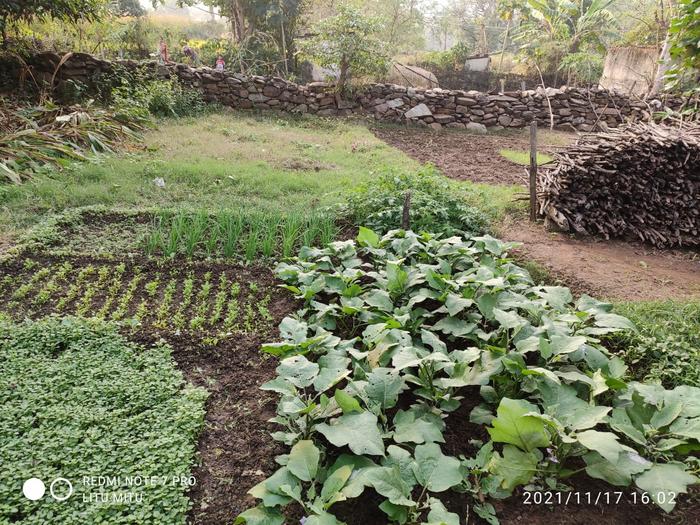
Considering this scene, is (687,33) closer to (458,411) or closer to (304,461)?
(458,411)

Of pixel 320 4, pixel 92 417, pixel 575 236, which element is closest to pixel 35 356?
pixel 92 417

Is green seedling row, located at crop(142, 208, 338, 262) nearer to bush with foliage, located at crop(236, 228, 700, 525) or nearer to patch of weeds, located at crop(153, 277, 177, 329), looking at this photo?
patch of weeds, located at crop(153, 277, 177, 329)

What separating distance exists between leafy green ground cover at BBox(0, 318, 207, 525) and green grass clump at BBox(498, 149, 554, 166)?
23.0ft

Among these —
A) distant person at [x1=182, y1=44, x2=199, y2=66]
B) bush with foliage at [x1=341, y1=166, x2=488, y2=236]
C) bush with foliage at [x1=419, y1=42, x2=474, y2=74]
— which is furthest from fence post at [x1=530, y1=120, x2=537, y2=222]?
bush with foliage at [x1=419, y1=42, x2=474, y2=74]

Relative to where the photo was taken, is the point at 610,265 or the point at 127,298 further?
the point at 610,265

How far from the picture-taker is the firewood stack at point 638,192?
456 cm

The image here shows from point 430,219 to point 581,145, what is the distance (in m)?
2.11

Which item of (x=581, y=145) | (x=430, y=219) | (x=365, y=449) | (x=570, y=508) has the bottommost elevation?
(x=570, y=508)

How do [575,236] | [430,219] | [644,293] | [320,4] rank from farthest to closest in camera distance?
[320,4] → [575,236] → [430,219] → [644,293]

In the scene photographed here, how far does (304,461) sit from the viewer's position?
172 cm

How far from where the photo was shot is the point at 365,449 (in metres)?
1.72

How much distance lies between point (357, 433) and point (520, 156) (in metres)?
7.74

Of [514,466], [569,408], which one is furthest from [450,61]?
[514,466]

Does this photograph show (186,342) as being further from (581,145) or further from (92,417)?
(581,145)
